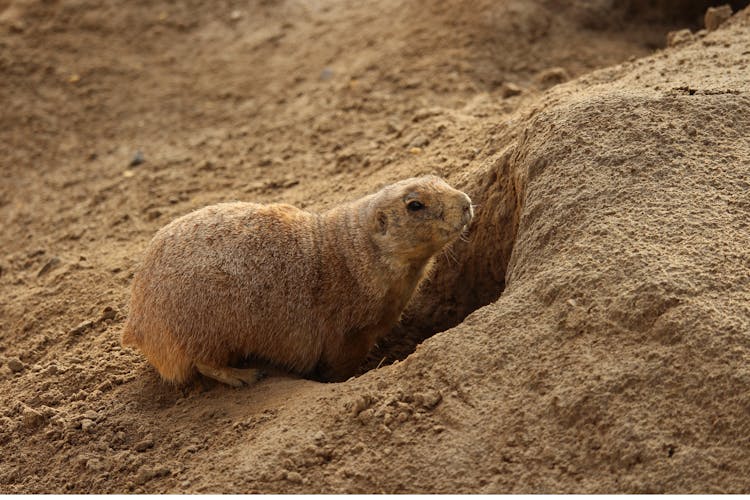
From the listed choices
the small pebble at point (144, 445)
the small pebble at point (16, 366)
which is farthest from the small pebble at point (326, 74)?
the small pebble at point (144, 445)

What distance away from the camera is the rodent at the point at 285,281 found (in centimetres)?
511

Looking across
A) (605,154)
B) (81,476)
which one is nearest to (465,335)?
(605,154)

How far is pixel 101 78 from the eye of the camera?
10289 mm

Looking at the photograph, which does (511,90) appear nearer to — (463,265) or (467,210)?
(463,265)

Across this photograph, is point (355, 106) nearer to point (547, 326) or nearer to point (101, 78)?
point (101, 78)

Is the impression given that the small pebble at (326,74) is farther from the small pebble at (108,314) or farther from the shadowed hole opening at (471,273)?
the small pebble at (108,314)

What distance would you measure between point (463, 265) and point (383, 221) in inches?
31.0

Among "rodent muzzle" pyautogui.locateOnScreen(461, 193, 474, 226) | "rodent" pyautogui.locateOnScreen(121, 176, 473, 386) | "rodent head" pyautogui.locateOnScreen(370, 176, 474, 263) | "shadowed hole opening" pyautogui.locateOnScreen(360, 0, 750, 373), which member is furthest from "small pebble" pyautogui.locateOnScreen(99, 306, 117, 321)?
"rodent muzzle" pyautogui.locateOnScreen(461, 193, 474, 226)

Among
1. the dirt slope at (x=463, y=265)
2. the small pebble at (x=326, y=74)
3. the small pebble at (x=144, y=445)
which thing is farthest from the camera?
the small pebble at (x=326, y=74)

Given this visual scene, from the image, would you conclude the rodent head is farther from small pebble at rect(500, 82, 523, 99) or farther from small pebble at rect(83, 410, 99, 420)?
small pebble at rect(500, 82, 523, 99)

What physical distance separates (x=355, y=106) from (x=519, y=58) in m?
1.68

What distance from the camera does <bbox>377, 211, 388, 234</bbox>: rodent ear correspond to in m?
5.53

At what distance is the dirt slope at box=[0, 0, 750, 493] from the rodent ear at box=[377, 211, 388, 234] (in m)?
0.71

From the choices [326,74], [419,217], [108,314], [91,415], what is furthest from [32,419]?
[326,74]
